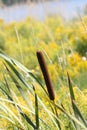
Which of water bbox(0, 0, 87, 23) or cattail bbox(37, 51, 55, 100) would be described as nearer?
cattail bbox(37, 51, 55, 100)

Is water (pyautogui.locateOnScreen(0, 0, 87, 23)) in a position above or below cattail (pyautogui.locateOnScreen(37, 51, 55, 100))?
above

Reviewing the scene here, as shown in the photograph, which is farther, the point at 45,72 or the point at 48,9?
the point at 48,9

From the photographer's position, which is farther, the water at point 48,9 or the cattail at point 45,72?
the water at point 48,9

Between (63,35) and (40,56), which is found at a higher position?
(63,35)

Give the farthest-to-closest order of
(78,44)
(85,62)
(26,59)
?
(78,44), (26,59), (85,62)

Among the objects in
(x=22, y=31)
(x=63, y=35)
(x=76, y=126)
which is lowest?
(x=76, y=126)

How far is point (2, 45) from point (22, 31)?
1.05m

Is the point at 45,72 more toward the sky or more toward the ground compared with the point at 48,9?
more toward the ground

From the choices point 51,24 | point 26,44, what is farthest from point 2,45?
point 51,24

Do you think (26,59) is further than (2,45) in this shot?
No

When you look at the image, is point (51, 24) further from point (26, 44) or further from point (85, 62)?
point (85, 62)

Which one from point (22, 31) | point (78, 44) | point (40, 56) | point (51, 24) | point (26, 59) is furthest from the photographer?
point (51, 24)

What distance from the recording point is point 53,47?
Result: 6738 millimetres

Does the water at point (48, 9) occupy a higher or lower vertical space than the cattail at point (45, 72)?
higher
